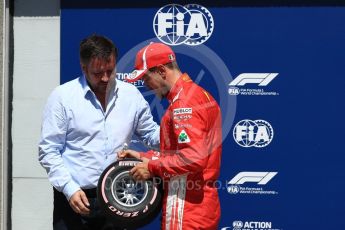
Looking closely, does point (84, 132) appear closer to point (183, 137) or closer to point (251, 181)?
point (183, 137)

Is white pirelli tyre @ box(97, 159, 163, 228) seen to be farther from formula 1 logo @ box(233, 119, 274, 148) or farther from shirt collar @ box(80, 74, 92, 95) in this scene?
formula 1 logo @ box(233, 119, 274, 148)

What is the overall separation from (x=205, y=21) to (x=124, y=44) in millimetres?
673

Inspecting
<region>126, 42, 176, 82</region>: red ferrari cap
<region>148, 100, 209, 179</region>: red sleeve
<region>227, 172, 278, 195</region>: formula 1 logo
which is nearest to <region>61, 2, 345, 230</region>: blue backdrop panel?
<region>227, 172, 278, 195</region>: formula 1 logo

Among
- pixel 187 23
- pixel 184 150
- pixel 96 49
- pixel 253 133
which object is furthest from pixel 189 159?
pixel 187 23

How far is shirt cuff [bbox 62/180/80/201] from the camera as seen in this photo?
3668 mm

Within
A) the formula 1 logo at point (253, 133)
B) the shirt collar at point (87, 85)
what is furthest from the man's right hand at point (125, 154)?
the formula 1 logo at point (253, 133)

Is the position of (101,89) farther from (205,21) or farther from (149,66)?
(205,21)

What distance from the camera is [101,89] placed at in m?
3.86

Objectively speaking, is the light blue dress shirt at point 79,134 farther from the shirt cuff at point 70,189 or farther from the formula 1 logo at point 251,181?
the formula 1 logo at point 251,181

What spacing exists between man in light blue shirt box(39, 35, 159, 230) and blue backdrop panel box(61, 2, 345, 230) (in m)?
1.68

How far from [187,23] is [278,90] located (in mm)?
899

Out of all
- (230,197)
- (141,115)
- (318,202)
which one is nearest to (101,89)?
(141,115)

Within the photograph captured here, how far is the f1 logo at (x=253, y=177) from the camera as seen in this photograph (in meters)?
5.53

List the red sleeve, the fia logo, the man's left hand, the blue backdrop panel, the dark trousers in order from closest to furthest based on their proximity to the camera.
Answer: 1. the red sleeve
2. the man's left hand
3. the dark trousers
4. the blue backdrop panel
5. the fia logo
